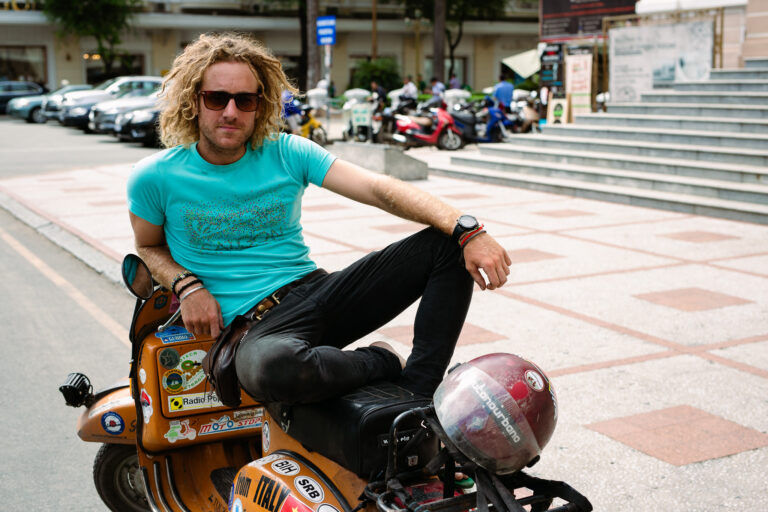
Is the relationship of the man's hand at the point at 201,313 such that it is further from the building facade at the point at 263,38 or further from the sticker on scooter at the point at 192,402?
the building facade at the point at 263,38

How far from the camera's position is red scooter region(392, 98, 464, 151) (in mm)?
20422

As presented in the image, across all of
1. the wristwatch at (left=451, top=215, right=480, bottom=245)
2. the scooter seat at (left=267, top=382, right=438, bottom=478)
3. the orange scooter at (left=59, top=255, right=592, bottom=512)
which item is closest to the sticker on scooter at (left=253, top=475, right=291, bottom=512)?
the orange scooter at (left=59, top=255, right=592, bottom=512)

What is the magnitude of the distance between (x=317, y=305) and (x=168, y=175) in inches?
26.0

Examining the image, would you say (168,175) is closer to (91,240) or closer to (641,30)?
(91,240)

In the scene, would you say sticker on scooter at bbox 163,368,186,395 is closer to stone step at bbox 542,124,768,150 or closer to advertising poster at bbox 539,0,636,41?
stone step at bbox 542,124,768,150

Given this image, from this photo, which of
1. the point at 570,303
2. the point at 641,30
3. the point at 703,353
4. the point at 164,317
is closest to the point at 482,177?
the point at 641,30

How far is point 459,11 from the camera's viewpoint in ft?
163

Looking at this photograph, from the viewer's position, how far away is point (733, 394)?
4664mm

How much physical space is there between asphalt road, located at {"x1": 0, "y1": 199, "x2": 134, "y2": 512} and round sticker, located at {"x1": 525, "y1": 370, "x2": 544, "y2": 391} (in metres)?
2.26

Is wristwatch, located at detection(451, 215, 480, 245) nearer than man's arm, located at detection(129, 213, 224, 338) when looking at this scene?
Yes

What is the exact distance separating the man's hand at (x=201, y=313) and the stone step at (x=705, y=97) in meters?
12.7

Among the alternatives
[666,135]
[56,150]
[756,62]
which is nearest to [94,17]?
[56,150]

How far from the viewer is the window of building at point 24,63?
149 ft

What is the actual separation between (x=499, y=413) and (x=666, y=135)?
1232 centimetres
